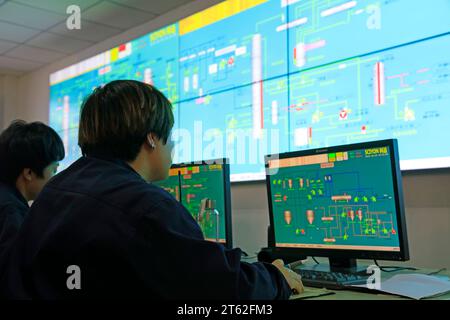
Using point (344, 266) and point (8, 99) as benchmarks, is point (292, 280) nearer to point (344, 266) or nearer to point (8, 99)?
point (344, 266)

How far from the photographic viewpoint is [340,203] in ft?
5.41

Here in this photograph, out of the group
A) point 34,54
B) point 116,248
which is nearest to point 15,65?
point 34,54

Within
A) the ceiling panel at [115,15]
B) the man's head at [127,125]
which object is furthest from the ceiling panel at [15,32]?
the man's head at [127,125]

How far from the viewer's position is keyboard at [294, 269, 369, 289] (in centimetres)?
146

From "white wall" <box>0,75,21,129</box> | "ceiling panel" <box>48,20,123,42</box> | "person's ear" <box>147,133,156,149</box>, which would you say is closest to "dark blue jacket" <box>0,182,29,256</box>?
"person's ear" <box>147,133,156,149</box>

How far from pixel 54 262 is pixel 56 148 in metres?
1.02

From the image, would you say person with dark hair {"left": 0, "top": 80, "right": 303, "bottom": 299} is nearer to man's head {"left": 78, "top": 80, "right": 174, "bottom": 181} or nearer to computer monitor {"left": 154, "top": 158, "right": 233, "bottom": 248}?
man's head {"left": 78, "top": 80, "right": 174, "bottom": 181}

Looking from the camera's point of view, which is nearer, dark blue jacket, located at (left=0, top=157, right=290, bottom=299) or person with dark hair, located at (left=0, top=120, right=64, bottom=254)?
dark blue jacket, located at (left=0, top=157, right=290, bottom=299)

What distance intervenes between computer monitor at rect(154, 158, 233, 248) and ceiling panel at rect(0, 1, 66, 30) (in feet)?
6.71

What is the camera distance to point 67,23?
12.1ft

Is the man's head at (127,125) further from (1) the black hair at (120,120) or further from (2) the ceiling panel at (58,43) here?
(2) the ceiling panel at (58,43)

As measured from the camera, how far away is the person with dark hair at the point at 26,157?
5.85 feet

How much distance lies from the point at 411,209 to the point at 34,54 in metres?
3.90
